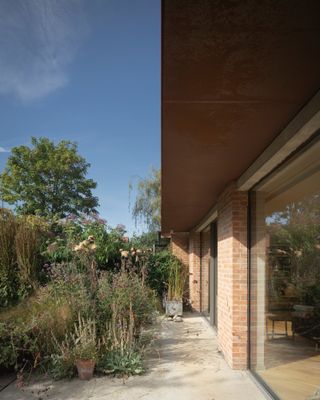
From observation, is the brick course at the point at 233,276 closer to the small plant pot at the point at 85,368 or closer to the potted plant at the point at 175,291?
the small plant pot at the point at 85,368

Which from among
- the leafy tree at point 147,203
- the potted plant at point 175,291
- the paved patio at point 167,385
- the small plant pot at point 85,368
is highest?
the leafy tree at point 147,203

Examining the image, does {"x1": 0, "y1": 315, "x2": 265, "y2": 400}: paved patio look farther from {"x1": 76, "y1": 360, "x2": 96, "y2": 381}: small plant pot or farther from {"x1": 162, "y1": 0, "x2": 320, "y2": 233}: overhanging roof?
{"x1": 162, "y1": 0, "x2": 320, "y2": 233}: overhanging roof

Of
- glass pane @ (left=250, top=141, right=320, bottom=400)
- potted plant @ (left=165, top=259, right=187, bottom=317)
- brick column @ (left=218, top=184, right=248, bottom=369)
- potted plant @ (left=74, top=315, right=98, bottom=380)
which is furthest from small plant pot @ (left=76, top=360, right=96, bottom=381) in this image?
potted plant @ (left=165, top=259, right=187, bottom=317)

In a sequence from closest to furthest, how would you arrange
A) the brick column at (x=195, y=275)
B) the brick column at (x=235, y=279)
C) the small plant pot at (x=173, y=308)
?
the brick column at (x=235, y=279), the small plant pot at (x=173, y=308), the brick column at (x=195, y=275)

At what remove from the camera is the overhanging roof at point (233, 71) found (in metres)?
1.65

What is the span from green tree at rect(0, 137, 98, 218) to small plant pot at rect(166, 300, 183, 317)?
1594cm

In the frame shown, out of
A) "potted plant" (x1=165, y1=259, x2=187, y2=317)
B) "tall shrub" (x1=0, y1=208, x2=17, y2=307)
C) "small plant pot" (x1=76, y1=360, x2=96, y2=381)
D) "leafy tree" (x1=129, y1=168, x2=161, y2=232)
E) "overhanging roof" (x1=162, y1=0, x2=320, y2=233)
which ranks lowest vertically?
"small plant pot" (x1=76, y1=360, x2=96, y2=381)

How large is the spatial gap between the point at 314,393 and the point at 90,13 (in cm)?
331

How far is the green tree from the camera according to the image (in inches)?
992

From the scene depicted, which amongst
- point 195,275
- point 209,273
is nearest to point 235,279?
point 209,273

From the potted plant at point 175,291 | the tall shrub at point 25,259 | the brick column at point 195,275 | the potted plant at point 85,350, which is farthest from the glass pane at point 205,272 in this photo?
the potted plant at point 85,350

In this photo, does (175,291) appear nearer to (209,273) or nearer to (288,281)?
(209,273)

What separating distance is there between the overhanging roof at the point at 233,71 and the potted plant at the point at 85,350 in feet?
8.69

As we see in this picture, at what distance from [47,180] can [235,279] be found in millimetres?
22545
